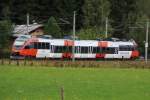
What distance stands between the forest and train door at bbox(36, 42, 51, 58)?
26293 mm

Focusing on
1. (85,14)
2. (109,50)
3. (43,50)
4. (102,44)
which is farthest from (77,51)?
(85,14)

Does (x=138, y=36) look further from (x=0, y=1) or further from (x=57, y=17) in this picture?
(x=0, y=1)

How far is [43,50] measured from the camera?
67250 millimetres

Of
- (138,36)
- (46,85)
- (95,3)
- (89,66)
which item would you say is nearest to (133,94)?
(46,85)

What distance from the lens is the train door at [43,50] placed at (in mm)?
66938

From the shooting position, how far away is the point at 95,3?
336 feet

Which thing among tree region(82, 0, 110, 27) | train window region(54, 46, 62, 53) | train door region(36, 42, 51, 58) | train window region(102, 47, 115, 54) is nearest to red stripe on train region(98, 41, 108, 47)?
train window region(102, 47, 115, 54)

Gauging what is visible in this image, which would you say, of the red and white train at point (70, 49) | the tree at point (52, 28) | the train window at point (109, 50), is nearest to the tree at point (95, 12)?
the tree at point (52, 28)

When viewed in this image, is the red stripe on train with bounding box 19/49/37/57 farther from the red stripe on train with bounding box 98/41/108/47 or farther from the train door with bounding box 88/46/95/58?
the red stripe on train with bounding box 98/41/108/47

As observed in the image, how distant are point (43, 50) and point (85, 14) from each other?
35833 millimetres

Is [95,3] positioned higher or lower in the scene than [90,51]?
higher

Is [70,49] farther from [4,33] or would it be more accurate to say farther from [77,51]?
[4,33]

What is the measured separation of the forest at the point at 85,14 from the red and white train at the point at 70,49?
18.0m

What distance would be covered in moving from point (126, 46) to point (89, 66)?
2669 centimetres
